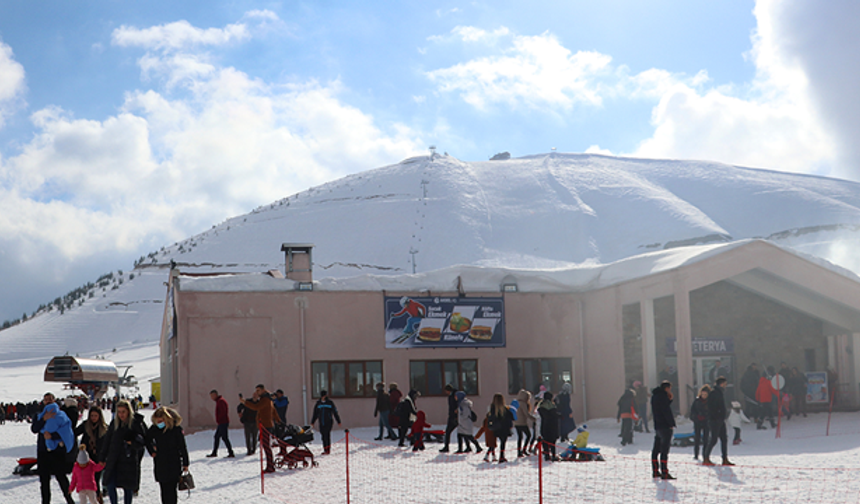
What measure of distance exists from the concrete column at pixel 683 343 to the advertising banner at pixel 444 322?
5237mm

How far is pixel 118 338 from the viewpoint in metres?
76.5

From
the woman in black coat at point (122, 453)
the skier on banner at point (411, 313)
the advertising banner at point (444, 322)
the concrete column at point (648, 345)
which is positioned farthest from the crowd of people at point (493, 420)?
the woman in black coat at point (122, 453)

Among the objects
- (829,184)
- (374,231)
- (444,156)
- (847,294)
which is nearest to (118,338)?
(374,231)

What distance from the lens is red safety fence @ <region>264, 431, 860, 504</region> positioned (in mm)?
9828

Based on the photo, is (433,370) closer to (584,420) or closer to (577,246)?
(584,420)

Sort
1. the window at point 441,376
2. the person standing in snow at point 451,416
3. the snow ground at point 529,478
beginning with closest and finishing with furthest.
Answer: the snow ground at point 529,478
the person standing in snow at point 451,416
the window at point 441,376

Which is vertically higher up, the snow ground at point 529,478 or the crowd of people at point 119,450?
the crowd of people at point 119,450

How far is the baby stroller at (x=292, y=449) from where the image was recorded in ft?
43.4

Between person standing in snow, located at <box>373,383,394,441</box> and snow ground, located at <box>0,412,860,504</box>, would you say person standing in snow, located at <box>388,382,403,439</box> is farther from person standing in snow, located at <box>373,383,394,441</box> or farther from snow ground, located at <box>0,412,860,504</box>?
snow ground, located at <box>0,412,860,504</box>

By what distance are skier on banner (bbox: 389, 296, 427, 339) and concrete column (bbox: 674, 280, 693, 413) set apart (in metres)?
6.87

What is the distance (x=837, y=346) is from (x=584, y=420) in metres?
7.48

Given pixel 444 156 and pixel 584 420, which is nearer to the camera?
pixel 584 420

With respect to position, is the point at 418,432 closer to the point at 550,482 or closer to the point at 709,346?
the point at 550,482

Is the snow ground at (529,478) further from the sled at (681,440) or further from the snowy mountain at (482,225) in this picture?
the snowy mountain at (482,225)
